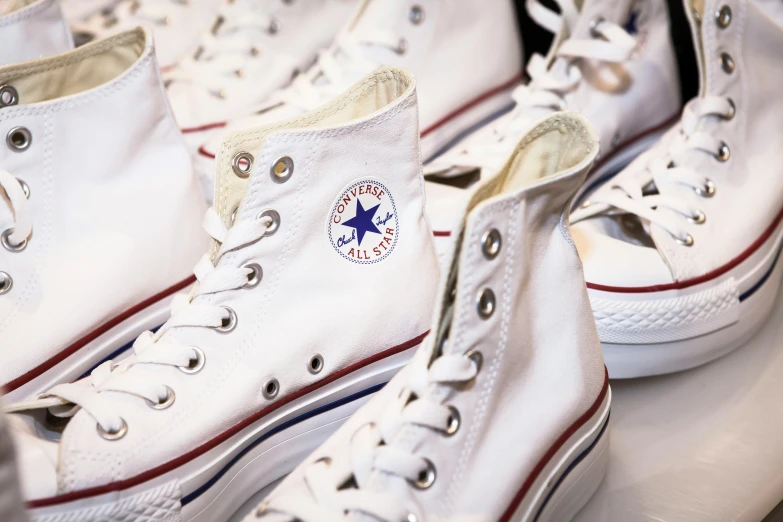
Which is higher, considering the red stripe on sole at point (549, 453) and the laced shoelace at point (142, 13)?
the laced shoelace at point (142, 13)

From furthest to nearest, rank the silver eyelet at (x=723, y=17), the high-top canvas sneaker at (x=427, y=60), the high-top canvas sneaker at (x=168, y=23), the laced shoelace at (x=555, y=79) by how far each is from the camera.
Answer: the high-top canvas sneaker at (x=168, y=23), the high-top canvas sneaker at (x=427, y=60), the laced shoelace at (x=555, y=79), the silver eyelet at (x=723, y=17)

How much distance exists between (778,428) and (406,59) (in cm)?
78

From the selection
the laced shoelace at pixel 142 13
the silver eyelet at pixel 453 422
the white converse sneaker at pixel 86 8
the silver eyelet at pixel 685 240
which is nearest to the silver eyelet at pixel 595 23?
the silver eyelet at pixel 685 240

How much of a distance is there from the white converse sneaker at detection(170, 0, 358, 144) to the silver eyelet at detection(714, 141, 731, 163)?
76 centimetres

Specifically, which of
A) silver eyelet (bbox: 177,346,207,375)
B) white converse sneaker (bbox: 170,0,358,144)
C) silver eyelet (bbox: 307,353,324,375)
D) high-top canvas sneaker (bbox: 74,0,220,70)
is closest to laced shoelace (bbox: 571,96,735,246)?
silver eyelet (bbox: 307,353,324,375)

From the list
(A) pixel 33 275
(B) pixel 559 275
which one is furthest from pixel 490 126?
(A) pixel 33 275

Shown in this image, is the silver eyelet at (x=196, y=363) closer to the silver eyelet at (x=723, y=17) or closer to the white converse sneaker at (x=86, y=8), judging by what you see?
the silver eyelet at (x=723, y=17)

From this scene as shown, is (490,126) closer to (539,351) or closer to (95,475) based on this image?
(539,351)

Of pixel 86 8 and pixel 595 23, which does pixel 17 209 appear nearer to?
pixel 595 23

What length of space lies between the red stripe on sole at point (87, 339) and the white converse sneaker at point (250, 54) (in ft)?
1.55

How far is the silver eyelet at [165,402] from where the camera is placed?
30.6 inches

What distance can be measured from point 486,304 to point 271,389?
0.90ft

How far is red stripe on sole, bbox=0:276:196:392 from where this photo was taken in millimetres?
922

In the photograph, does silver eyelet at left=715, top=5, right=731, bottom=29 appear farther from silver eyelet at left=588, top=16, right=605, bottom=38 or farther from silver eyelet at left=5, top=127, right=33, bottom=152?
silver eyelet at left=5, top=127, right=33, bottom=152
